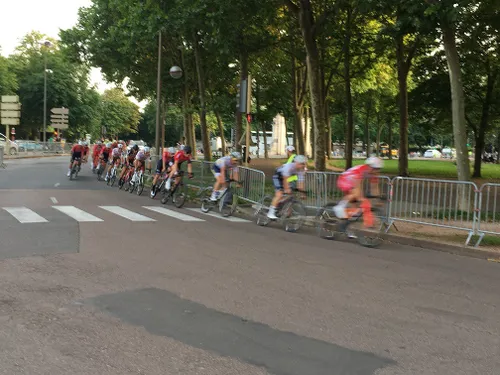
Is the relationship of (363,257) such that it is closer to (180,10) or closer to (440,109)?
(180,10)

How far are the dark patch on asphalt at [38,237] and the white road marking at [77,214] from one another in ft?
0.81

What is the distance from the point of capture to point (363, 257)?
Result: 8695mm

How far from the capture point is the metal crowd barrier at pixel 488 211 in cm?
990

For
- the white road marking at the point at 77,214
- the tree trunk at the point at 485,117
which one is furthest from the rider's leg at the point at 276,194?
the tree trunk at the point at 485,117

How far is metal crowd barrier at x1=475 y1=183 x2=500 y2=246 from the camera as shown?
990 cm

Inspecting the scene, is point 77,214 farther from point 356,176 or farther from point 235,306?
point 235,306

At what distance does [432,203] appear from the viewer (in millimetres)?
11008

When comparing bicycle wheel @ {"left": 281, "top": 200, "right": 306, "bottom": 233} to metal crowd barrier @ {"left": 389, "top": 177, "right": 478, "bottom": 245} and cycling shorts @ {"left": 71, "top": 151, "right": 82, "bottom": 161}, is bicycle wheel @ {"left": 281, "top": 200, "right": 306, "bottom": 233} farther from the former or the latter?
cycling shorts @ {"left": 71, "top": 151, "right": 82, "bottom": 161}

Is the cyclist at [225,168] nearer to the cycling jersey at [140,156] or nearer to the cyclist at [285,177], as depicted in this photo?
the cyclist at [285,177]

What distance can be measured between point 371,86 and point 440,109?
34.5 feet

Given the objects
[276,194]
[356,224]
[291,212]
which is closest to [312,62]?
[276,194]

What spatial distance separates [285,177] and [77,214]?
5.27 metres

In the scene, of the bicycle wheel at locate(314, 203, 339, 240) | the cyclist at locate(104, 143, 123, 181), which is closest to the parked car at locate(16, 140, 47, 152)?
the cyclist at locate(104, 143, 123, 181)

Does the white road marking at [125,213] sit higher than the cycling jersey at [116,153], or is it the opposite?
the cycling jersey at [116,153]
